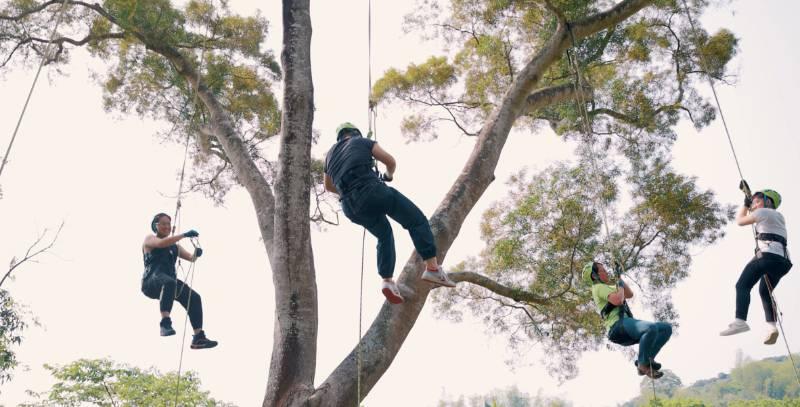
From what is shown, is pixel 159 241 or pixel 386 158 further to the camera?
pixel 159 241

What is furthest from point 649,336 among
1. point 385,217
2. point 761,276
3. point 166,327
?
point 166,327

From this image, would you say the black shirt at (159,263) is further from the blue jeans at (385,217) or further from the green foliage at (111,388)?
the green foliage at (111,388)

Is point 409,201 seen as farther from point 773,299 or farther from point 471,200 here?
point 773,299

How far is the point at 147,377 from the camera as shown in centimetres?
1759

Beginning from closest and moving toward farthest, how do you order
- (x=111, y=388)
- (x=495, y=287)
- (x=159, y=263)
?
(x=159, y=263) < (x=495, y=287) < (x=111, y=388)

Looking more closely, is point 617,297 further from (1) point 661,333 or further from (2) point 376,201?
(2) point 376,201

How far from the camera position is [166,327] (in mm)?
5027

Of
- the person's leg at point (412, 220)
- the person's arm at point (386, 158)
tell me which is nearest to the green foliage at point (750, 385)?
the person's leg at point (412, 220)

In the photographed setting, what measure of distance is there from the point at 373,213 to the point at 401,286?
81 cm

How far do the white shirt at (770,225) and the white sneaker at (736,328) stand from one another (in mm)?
554

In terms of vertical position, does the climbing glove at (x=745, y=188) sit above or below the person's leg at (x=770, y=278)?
above

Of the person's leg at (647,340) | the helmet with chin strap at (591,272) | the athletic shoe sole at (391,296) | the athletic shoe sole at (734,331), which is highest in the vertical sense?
the helmet with chin strap at (591,272)

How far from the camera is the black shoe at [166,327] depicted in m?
5.02

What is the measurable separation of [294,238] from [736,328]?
317cm
